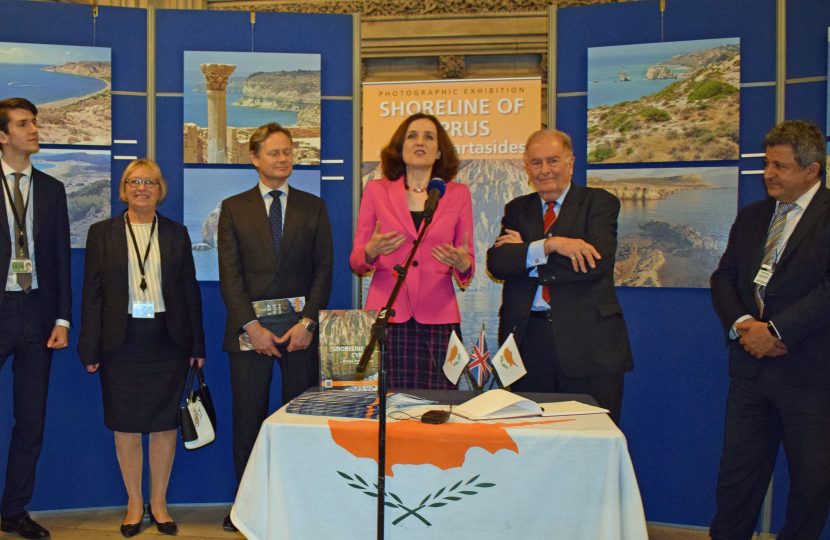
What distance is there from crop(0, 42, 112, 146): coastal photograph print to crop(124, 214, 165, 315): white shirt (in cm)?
67

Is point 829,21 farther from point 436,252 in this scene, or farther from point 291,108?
point 291,108

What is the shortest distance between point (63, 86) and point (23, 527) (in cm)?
232

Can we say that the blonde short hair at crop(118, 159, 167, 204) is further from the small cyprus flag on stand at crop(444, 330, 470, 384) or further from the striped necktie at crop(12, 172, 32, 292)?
the small cyprus flag on stand at crop(444, 330, 470, 384)

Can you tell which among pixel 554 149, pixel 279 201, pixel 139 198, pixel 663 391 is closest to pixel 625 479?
pixel 554 149

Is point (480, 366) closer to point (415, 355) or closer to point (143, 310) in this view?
point (415, 355)

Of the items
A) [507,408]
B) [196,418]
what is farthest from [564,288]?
[196,418]

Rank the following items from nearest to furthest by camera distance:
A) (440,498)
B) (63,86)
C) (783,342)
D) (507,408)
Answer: (440,498) → (507,408) → (783,342) → (63,86)

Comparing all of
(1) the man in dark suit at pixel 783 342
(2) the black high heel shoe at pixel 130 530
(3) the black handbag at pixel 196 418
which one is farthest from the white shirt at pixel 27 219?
(1) the man in dark suit at pixel 783 342

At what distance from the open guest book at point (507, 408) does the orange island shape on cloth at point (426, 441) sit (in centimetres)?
8

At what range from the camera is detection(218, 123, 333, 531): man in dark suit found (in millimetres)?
3037

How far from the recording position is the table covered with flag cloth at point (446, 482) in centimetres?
166

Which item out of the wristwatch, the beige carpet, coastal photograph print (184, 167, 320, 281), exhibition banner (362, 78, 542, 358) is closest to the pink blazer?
the wristwatch

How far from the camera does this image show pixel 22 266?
3.09m

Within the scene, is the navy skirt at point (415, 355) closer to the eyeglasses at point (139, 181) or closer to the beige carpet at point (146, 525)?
the beige carpet at point (146, 525)
